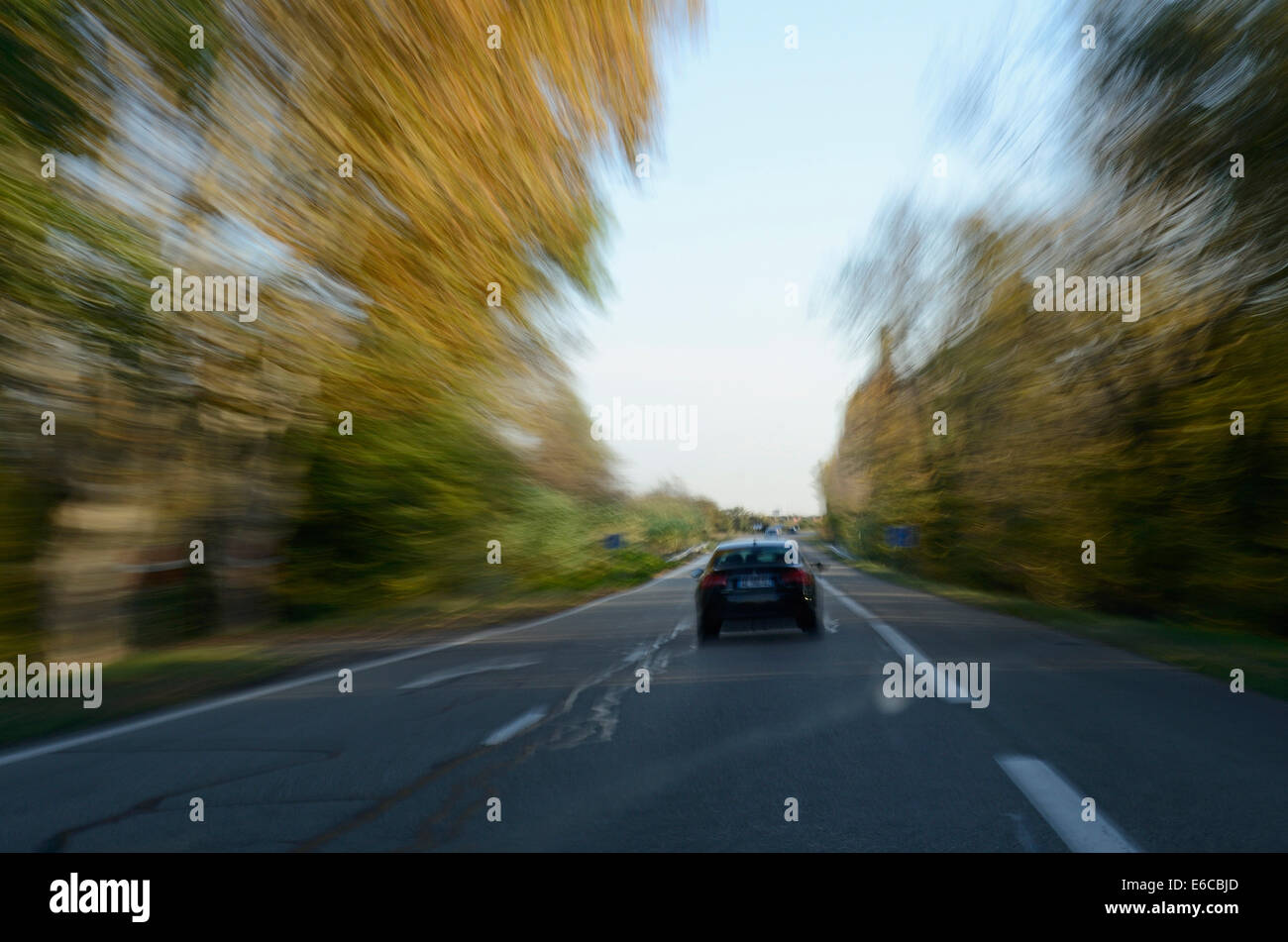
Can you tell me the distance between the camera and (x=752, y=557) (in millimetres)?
15617

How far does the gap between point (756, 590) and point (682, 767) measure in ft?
28.4

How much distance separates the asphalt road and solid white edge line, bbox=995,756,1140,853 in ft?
0.07

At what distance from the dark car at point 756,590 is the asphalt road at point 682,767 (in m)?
3.02

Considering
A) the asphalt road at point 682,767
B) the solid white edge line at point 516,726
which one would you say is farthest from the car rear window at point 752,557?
the solid white edge line at point 516,726

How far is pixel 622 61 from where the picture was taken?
53.8ft

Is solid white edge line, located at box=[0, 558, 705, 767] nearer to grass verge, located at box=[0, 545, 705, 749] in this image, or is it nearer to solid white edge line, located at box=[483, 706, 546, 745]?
grass verge, located at box=[0, 545, 705, 749]

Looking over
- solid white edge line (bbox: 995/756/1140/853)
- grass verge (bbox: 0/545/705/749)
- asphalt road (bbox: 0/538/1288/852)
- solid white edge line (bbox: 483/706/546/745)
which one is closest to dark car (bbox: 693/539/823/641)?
asphalt road (bbox: 0/538/1288/852)

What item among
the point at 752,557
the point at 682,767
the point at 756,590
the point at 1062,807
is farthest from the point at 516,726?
the point at 752,557

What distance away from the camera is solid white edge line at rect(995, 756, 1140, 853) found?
4766 mm

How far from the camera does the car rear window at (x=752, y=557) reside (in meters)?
15.5
